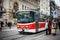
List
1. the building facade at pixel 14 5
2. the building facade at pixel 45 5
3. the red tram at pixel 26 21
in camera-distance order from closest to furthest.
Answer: the red tram at pixel 26 21
the building facade at pixel 14 5
the building facade at pixel 45 5

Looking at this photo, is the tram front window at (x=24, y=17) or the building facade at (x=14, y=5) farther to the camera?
the building facade at (x=14, y=5)

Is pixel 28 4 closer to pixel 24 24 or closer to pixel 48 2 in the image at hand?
pixel 48 2

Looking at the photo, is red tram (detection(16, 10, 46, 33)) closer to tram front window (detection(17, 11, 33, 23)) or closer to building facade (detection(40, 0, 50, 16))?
tram front window (detection(17, 11, 33, 23))

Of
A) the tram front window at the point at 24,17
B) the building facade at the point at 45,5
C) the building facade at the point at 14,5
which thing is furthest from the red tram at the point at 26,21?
the building facade at the point at 45,5

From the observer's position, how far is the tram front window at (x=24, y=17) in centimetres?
3155

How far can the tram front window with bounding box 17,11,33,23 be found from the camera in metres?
31.5

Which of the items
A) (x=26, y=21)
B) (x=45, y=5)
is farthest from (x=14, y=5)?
(x=26, y=21)

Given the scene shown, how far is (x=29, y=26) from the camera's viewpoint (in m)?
31.6

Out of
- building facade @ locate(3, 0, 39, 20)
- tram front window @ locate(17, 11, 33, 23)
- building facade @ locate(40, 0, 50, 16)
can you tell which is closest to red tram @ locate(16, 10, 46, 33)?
tram front window @ locate(17, 11, 33, 23)

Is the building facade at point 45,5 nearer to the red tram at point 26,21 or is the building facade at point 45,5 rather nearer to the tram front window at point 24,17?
the red tram at point 26,21

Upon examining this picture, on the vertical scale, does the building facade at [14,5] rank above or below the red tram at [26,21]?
above

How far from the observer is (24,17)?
105ft

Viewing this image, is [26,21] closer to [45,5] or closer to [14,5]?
[14,5]

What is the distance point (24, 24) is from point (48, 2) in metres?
58.4
